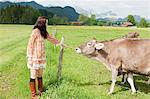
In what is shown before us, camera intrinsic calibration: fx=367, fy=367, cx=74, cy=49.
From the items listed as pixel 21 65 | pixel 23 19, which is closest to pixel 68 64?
pixel 21 65

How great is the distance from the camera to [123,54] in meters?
11.1

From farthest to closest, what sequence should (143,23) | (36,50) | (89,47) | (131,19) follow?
(143,23), (131,19), (89,47), (36,50)

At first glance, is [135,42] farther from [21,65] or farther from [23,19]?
[23,19]

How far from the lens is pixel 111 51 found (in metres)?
11.4

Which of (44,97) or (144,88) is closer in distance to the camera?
(44,97)

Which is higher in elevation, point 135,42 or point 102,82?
point 135,42

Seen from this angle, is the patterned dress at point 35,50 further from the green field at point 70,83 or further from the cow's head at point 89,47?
the cow's head at point 89,47

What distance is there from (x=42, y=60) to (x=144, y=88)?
380 centimetres

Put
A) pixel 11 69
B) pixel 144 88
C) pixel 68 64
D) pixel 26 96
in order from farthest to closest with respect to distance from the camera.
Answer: pixel 68 64 < pixel 11 69 < pixel 144 88 < pixel 26 96

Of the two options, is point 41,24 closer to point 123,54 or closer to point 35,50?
point 35,50

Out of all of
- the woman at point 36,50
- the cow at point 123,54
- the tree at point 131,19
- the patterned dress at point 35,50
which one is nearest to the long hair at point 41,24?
the woman at point 36,50

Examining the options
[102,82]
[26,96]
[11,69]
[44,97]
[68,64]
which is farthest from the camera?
[68,64]

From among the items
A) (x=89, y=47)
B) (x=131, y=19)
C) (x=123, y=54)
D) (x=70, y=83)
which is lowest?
(x=131, y=19)

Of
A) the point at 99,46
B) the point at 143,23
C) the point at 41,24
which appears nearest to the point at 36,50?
the point at 41,24
